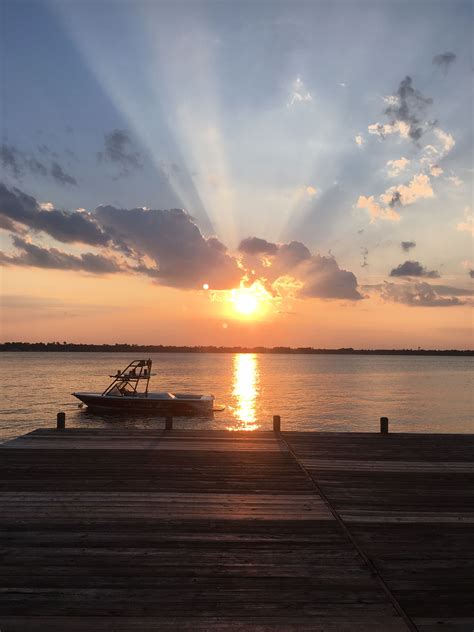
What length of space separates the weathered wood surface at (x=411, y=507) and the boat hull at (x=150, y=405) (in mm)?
24386

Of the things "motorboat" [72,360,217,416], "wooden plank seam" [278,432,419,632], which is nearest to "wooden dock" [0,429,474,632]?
"wooden plank seam" [278,432,419,632]

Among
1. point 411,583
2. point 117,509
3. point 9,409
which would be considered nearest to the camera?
point 411,583

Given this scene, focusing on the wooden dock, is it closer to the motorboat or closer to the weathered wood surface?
the weathered wood surface

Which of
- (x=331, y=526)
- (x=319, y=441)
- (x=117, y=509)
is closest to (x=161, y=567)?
(x=117, y=509)

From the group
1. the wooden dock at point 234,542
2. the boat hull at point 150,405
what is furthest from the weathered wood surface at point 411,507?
the boat hull at point 150,405

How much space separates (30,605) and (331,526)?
4.53 meters

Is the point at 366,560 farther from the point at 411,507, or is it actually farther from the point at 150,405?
the point at 150,405

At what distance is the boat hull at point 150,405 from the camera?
38125 millimetres

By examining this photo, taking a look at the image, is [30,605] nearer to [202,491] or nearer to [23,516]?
[23,516]

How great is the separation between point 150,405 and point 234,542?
32.3m

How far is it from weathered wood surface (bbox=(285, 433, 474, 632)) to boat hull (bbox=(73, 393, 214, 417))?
2439cm

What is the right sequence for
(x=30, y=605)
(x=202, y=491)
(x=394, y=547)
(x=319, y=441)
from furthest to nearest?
(x=319, y=441), (x=202, y=491), (x=394, y=547), (x=30, y=605)

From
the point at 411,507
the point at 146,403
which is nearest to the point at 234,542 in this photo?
the point at 411,507

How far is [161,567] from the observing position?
621 cm
